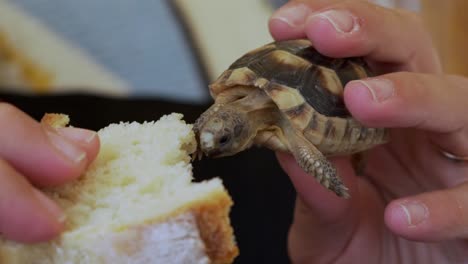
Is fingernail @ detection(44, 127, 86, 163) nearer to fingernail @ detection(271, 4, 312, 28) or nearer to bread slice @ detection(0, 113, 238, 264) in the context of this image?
bread slice @ detection(0, 113, 238, 264)

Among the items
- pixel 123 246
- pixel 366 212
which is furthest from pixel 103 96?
pixel 123 246

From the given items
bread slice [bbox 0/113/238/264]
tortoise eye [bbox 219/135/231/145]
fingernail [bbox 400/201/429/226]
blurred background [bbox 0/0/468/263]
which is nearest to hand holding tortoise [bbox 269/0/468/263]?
fingernail [bbox 400/201/429/226]

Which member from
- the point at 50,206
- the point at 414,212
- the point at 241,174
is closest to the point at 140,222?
the point at 50,206

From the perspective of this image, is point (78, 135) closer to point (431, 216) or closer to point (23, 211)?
point (23, 211)

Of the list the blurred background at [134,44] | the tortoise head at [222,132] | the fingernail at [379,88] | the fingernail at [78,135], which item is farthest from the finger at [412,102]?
the blurred background at [134,44]

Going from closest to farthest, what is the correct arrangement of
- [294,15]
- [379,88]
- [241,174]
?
1. [379,88]
2. [294,15]
3. [241,174]

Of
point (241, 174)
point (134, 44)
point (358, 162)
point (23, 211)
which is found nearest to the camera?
point (23, 211)
